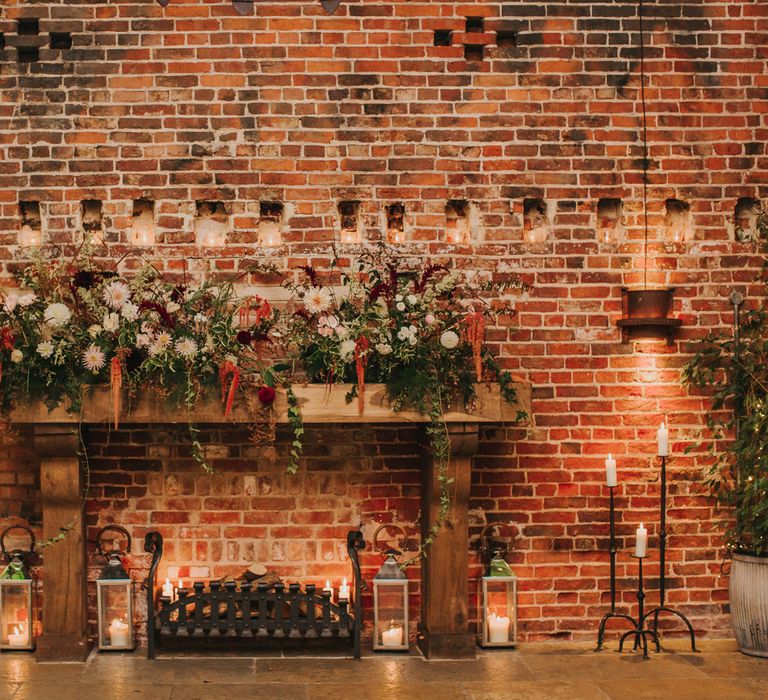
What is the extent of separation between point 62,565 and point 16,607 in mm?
395

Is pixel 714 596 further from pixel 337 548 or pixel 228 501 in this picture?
pixel 228 501

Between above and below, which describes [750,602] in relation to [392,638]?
above

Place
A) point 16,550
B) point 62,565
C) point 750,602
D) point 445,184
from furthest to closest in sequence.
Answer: point 445,184
point 16,550
point 750,602
point 62,565

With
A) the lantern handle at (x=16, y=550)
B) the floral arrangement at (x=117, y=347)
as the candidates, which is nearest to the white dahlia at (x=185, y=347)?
the floral arrangement at (x=117, y=347)

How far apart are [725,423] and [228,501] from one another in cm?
276

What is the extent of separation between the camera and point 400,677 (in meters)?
4.46

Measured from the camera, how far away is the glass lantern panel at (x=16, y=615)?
Result: 4.75m

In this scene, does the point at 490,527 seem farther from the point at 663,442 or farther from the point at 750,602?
the point at 750,602

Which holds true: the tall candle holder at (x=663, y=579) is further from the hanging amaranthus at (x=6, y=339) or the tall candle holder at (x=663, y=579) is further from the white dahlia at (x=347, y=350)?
the hanging amaranthus at (x=6, y=339)

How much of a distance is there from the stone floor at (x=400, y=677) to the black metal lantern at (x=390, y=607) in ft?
0.27

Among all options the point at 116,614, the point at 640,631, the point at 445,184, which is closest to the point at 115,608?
the point at 116,614

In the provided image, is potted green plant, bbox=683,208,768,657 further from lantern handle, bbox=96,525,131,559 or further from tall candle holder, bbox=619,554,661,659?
lantern handle, bbox=96,525,131,559

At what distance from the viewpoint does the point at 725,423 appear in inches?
204

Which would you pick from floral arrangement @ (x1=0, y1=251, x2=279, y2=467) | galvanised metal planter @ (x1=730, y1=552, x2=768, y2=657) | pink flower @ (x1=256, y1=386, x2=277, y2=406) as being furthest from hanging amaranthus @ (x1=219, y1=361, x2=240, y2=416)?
galvanised metal planter @ (x1=730, y1=552, x2=768, y2=657)
